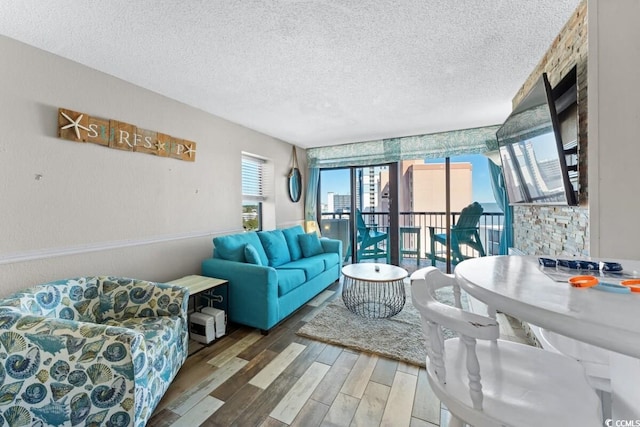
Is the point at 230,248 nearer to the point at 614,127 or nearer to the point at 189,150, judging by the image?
the point at 189,150

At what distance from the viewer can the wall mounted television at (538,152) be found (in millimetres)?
1532

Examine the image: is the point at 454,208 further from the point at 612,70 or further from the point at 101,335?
the point at 101,335

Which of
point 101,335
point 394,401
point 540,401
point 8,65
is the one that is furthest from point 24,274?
point 540,401

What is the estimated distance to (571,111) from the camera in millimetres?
1561

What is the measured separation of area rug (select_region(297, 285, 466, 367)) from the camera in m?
2.05

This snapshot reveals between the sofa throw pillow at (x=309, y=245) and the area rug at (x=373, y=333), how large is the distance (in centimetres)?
100

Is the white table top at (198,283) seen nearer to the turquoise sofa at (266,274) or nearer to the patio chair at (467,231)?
the turquoise sofa at (266,274)

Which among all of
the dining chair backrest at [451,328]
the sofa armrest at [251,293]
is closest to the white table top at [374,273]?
the sofa armrest at [251,293]

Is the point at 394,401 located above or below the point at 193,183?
below

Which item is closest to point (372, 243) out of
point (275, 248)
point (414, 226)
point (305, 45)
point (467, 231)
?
point (414, 226)

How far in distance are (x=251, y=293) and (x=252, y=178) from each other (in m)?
2.12

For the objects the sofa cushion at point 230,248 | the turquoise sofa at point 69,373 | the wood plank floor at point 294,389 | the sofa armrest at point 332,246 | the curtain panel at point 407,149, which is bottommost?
the wood plank floor at point 294,389

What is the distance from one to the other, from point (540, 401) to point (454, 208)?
3.84 metres

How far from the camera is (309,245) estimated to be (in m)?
3.73
